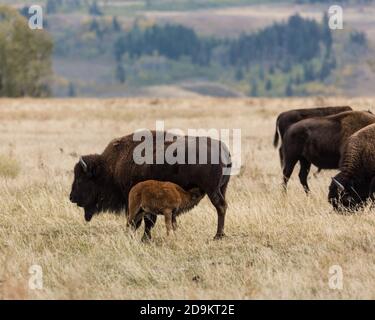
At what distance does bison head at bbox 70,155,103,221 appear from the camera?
36.8ft

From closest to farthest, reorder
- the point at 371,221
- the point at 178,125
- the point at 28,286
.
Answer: the point at 28,286 < the point at 371,221 < the point at 178,125

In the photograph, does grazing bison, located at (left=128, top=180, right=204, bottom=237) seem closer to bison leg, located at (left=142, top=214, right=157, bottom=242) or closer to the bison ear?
bison leg, located at (left=142, top=214, right=157, bottom=242)

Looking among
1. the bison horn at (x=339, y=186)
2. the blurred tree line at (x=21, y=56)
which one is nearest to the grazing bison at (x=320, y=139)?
the bison horn at (x=339, y=186)

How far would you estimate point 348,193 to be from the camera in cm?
1195

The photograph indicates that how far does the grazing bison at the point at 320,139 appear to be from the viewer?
45.4 ft

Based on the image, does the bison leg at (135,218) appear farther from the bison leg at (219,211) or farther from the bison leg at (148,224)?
the bison leg at (219,211)

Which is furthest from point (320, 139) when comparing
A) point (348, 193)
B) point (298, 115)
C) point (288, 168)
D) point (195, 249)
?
point (195, 249)

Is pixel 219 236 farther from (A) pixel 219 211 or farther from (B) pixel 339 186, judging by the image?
(B) pixel 339 186

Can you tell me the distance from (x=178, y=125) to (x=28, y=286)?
29.1 metres

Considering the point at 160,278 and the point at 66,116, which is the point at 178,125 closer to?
the point at 66,116

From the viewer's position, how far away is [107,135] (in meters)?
30.9

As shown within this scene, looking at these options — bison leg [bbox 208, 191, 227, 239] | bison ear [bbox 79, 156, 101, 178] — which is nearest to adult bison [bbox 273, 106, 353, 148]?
bison leg [bbox 208, 191, 227, 239]
